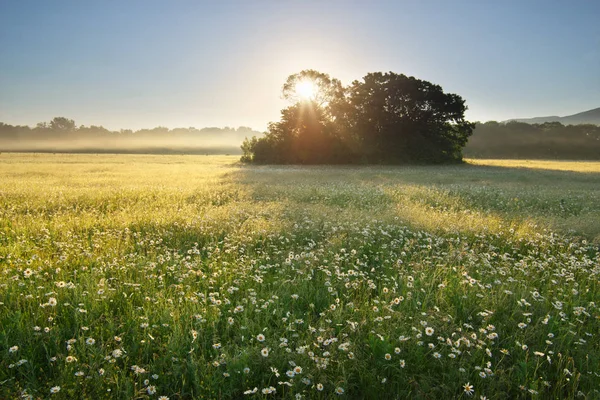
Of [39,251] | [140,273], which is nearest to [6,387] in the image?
[140,273]

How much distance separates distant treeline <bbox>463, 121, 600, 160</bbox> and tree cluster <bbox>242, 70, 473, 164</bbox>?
42714 mm

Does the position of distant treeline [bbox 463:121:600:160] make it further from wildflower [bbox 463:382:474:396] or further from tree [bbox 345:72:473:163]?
wildflower [bbox 463:382:474:396]

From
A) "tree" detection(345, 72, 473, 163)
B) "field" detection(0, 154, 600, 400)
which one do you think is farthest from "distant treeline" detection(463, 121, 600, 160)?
"field" detection(0, 154, 600, 400)

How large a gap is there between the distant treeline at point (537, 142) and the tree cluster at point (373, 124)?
4271 centimetres

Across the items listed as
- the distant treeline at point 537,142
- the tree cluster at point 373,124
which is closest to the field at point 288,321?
the tree cluster at point 373,124

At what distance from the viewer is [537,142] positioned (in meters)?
84.2

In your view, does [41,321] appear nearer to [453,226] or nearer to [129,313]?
[129,313]

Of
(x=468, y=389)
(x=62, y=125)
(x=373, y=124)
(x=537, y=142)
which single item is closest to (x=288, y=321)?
(x=468, y=389)

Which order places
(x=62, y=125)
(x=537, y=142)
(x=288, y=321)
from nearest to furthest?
(x=288, y=321) → (x=537, y=142) → (x=62, y=125)

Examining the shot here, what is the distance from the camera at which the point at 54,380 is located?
121 inches

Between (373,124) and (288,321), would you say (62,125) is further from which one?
(288,321)

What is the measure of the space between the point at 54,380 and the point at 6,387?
0.37 meters

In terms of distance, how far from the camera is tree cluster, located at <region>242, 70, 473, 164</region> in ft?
155

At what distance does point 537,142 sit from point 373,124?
59.3 metres
